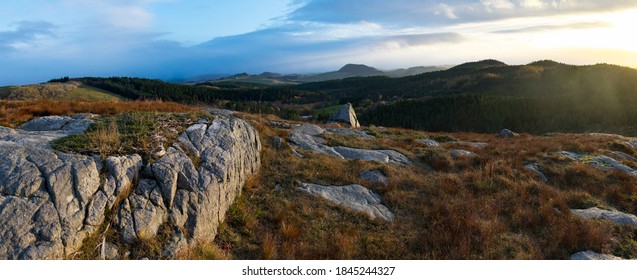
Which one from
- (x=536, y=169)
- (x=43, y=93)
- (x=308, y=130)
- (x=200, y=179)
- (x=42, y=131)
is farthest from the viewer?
(x=43, y=93)

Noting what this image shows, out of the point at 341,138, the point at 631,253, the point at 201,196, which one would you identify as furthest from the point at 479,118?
the point at 201,196

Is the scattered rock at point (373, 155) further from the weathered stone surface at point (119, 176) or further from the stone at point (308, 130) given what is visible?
the weathered stone surface at point (119, 176)

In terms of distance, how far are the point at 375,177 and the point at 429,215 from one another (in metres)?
3.15

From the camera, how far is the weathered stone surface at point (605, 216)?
10625 mm

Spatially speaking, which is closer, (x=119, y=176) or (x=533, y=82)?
(x=119, y=176)

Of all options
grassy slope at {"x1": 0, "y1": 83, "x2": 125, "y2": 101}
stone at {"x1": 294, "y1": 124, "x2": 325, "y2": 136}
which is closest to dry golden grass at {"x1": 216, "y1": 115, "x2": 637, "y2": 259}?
stone at {"x1": 294, "y1": 124, "x2": 325, "y2": 136}

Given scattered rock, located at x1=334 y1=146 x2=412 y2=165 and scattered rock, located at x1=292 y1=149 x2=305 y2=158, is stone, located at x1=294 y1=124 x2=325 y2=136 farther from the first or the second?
scattered rock, located at x1=292 y1=149 x2=305 y2=158

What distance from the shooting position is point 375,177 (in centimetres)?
1322

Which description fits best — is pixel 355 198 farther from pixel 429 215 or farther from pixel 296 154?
pixel 296 154

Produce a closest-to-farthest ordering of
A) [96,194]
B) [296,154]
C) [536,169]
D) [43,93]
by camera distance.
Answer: [96,194]
[296,154]
[536,169]
[43,93]

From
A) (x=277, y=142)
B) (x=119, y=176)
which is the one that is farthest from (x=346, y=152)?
(x=119, y=176)

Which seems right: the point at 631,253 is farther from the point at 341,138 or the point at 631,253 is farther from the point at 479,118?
the point at 479,118

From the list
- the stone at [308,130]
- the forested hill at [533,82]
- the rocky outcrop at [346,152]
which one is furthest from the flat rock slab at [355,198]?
the forested hill at [533,82]

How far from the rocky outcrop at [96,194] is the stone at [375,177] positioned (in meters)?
5.41
